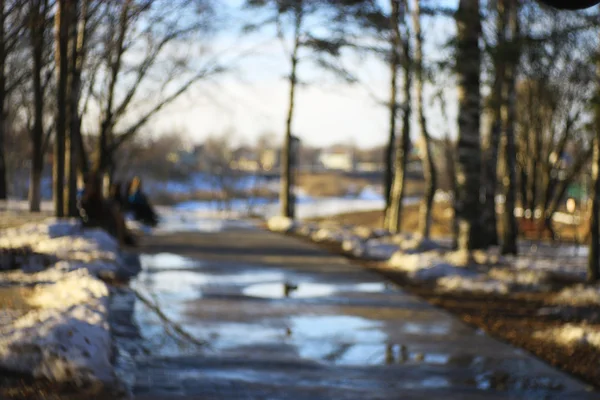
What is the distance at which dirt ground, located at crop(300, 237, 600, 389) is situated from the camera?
9.07 meters

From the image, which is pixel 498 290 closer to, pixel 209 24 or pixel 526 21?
pixel 526 21

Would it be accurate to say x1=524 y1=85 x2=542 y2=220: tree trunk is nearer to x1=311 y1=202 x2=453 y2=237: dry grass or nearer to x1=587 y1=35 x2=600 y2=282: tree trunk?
x1=587 y1=35 x2=600 y2=282: tree trunk

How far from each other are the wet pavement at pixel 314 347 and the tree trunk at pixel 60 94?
18.4 ft

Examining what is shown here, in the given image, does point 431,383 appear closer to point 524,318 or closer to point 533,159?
point 524,318

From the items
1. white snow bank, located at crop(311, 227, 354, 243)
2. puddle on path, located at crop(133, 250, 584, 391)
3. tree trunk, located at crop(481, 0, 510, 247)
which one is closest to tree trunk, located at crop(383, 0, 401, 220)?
white snow bank, located at crop(311, 227, 354, 243)

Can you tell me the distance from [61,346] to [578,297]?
8.13 metres

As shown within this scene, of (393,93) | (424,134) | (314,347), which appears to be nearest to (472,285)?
(314,347)

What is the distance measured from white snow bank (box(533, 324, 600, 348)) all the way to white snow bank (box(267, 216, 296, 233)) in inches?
884

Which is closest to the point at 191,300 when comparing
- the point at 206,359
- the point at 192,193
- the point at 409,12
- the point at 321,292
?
the point at 321,292

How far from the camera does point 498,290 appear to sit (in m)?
14.6

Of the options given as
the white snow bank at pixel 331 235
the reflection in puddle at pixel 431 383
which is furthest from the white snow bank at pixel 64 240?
the white snow bank at pixel 331 235

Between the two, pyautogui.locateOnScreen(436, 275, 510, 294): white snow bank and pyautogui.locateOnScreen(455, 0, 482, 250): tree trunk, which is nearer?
pyautogui.locateOnScreen(436, 275, 510, 294): white snow bank

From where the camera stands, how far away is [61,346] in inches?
279

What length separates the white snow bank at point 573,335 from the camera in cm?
983
